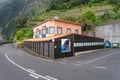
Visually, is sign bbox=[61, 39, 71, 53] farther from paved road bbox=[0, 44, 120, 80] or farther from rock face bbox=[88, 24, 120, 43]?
rock face bbox=[88, 24, 120, 43]

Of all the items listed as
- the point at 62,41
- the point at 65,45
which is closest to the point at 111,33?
the point at 65,45

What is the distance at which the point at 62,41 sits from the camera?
3086cm

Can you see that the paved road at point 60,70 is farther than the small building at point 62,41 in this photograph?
No

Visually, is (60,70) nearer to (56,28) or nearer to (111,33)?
(56,28)

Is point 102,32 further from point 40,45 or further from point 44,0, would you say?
point 44,0

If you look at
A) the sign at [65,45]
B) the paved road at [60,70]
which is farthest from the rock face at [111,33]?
the paved road at [60,70]

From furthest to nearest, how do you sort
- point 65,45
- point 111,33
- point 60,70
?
point 111,33 → point 65,45 → point 60,70

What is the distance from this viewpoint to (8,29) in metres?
154

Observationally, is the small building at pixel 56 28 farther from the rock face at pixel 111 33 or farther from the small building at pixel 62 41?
the rock face at pixel 111 33

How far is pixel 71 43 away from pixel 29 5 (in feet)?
504

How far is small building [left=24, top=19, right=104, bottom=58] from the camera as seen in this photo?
30167mm

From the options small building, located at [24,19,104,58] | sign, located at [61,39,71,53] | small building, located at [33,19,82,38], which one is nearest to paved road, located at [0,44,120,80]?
small building, located at [24,19,104,58]

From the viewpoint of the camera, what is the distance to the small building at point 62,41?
3017cm

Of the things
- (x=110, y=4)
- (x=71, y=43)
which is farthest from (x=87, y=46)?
(x=110, y=4)
